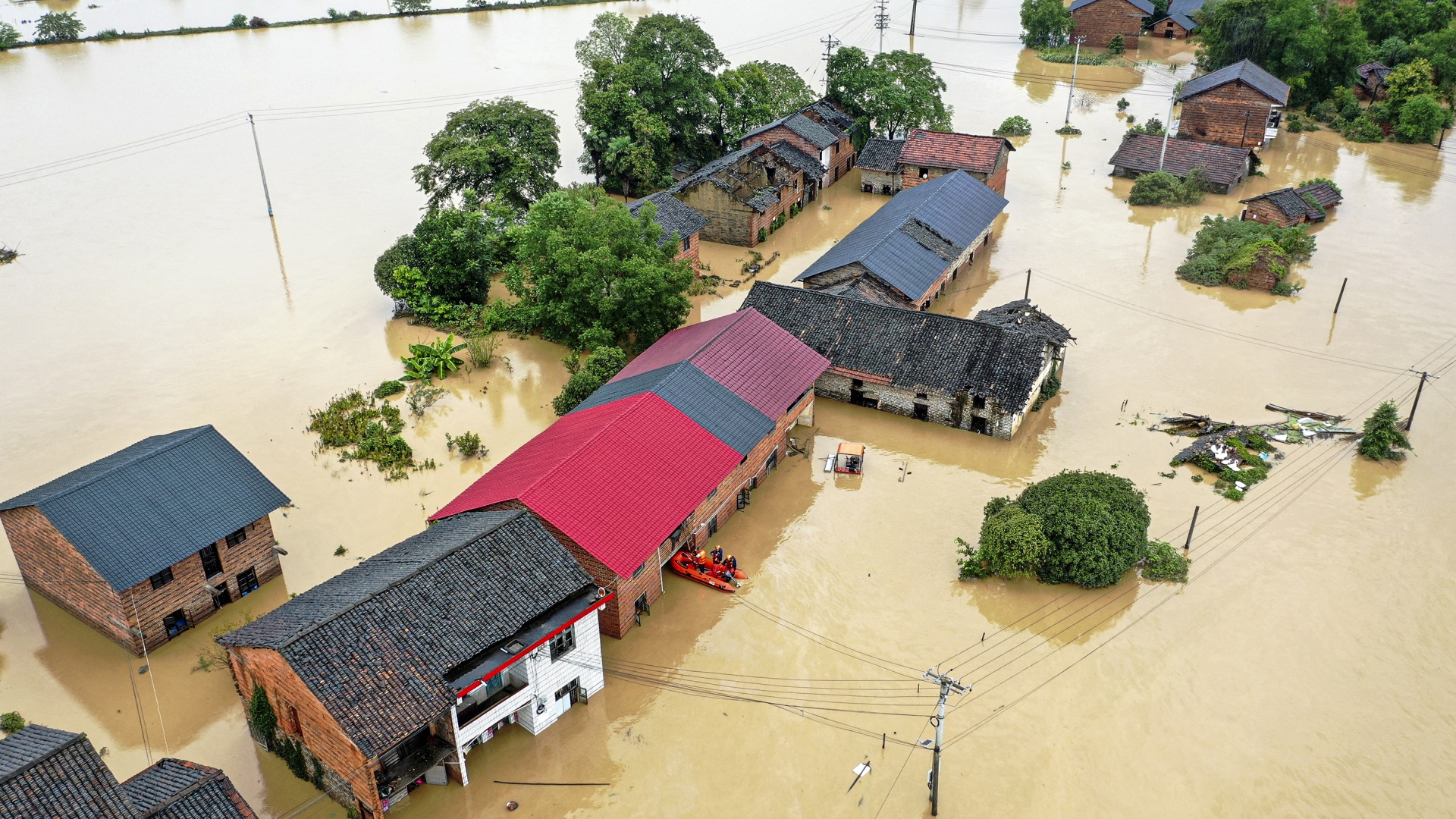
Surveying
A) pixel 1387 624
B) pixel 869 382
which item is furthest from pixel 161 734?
pixel 1387 624

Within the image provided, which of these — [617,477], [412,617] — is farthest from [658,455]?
[412,617]

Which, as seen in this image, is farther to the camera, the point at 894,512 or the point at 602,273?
the point at 602,273

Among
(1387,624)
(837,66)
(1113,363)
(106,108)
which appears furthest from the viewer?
(106,108)

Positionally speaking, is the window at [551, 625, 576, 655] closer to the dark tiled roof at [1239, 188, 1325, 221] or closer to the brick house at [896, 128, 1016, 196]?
the brick house at [896, 128, 1016, 196]

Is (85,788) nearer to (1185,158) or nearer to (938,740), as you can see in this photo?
(938,740)

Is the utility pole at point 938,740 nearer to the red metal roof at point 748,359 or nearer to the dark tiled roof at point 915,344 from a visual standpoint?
the red metal roof at point 748,359

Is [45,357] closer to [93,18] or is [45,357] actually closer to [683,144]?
[683,144]
